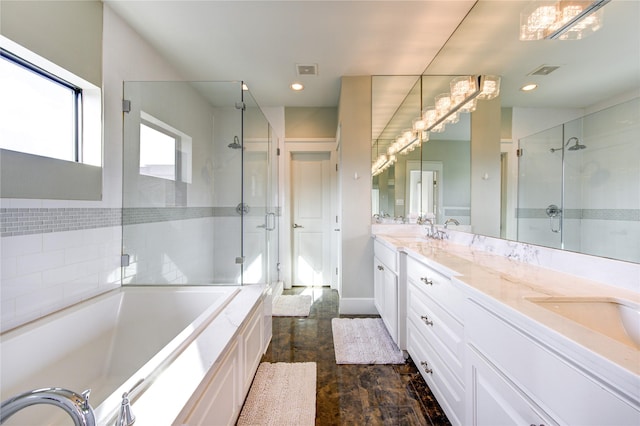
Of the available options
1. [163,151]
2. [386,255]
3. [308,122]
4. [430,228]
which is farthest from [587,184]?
[308,122]

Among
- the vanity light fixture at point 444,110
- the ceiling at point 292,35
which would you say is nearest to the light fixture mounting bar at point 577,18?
the vanity light fixture at point 444,110

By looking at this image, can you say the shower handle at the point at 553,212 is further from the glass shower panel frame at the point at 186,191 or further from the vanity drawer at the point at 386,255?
the glass shower panel frame at the point at 186,191

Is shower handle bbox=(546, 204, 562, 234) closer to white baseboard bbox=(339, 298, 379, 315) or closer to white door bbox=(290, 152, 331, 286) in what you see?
white baseboard bbox=(339, 298, 379, 315)

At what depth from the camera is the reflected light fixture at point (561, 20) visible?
3.11ft

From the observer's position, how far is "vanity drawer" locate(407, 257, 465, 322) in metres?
1.12

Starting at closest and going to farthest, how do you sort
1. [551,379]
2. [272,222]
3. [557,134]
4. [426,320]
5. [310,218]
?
[551,379] → [557,134] → [426,320] → [272,222] → [310,218]

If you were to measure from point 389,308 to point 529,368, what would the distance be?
56.7 inches

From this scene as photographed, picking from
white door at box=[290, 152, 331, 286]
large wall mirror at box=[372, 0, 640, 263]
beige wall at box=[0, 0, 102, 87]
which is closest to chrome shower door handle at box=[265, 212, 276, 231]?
white door at box=[290, 152, 331, 286]

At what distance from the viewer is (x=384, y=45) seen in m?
2.15

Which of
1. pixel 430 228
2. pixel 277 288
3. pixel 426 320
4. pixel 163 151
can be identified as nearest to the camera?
pixel 426 320

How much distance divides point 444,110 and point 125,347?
9.67 ft

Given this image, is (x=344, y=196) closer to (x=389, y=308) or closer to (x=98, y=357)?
(x=389, y=308)

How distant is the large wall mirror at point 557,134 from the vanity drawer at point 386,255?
1.90 feet

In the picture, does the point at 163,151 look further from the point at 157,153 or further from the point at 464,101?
the point at 464,101
